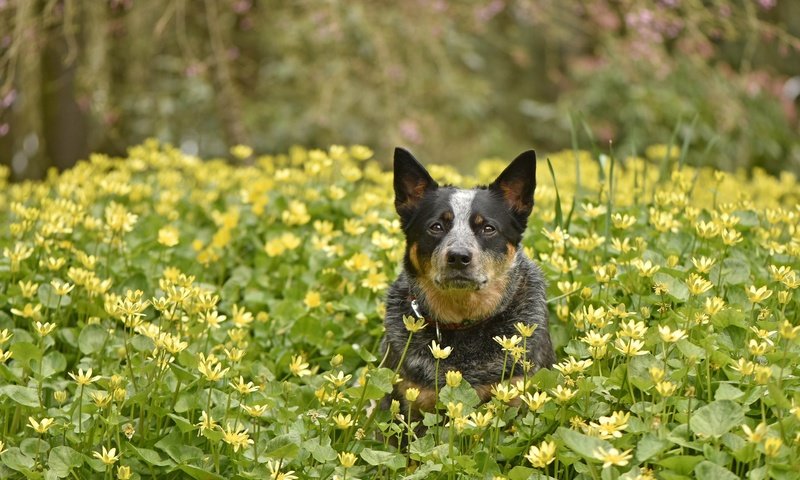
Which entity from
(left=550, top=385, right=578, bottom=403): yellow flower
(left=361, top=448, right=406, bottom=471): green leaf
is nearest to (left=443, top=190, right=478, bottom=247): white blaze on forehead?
(left=550, top=385, right=578, bottom=403): yellow flower

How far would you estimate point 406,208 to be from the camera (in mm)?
4047

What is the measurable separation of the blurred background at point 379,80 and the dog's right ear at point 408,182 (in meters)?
2.88

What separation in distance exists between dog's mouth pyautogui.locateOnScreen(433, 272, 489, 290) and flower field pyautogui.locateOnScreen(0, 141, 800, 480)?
43 centimetres

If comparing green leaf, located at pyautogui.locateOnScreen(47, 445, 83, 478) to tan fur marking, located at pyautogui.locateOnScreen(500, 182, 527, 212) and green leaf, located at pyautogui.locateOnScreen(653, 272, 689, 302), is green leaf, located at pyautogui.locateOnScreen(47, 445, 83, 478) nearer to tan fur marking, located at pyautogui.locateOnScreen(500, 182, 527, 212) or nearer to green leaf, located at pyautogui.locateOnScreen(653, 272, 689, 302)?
tan fur marking, located at pyautogui.locateOnScreen(500, 182, 527, 212)

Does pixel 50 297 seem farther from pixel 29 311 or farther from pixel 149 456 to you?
pixel 149 456

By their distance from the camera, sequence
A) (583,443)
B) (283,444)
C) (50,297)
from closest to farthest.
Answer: (583,443) → (283,444) → (50,297)

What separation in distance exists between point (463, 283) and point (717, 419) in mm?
1222

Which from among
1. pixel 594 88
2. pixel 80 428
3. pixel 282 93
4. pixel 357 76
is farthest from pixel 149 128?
pixel 80 428

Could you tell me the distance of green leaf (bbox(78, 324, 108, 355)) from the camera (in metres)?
3.72

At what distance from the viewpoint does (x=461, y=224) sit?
3.80 meters

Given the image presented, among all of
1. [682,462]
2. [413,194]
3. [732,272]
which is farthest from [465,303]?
[682,462]

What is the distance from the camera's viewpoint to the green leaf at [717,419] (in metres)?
2.67

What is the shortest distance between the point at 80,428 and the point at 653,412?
1.91 m

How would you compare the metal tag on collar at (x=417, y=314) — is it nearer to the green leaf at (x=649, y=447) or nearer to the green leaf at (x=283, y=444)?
the green leaf at (x=283, y=444)
